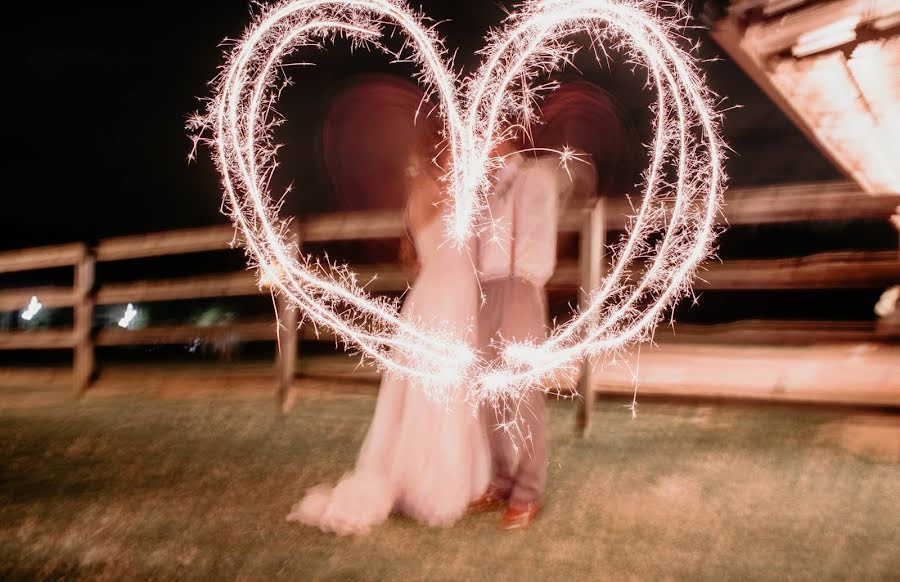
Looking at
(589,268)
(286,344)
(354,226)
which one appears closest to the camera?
(589,268)

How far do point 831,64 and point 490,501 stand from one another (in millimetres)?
3446

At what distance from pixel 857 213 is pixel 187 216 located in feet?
175

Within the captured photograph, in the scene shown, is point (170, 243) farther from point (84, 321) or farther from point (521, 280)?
point (521, 280)

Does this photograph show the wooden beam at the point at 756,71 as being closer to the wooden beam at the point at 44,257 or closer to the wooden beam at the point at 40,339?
the wooden beam at the point at 44,257

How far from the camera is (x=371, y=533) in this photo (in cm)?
285

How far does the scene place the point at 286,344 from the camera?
16.0 ft

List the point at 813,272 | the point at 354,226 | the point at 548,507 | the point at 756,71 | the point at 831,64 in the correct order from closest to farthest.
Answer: the point at 548,507 → the point at 813,272 → the point at 831,64 → the point at 354,226 → the point at 756,71

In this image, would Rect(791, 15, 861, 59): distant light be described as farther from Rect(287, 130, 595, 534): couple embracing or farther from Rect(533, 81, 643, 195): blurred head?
Rect(287, 130, 595, 534): couple embracing

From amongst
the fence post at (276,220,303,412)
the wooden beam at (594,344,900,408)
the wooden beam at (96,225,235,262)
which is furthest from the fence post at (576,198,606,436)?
the wooden beam at (96,225,235,262)

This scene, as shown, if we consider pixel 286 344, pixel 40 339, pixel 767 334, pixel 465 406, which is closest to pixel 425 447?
pixel 465 406

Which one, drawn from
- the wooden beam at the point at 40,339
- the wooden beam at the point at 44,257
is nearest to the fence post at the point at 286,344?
the wooden beam at the point at 44,257

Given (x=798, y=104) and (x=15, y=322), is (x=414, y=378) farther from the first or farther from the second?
(x=15, y=322)

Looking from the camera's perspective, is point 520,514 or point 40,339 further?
point 40,339

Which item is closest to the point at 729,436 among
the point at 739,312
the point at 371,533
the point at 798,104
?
the point at 371,533
